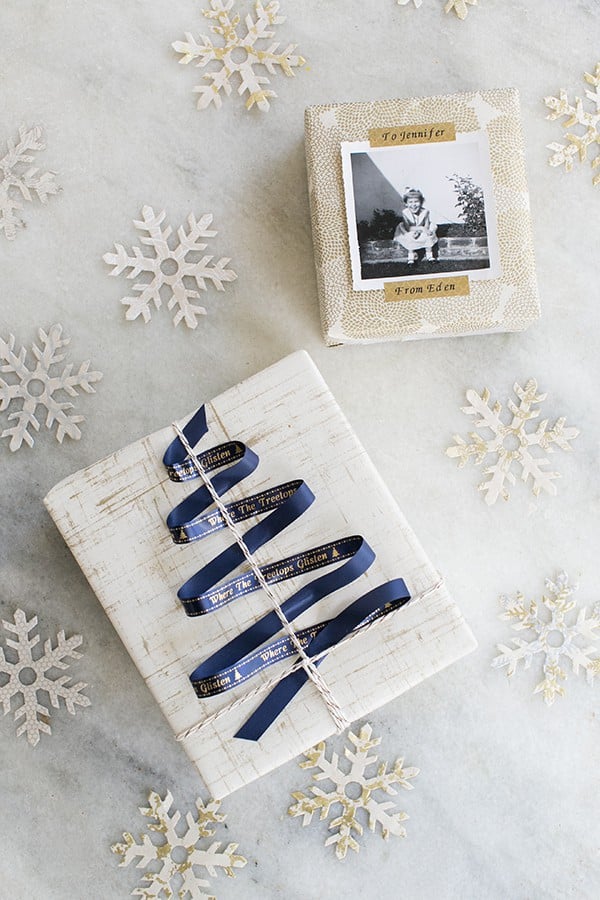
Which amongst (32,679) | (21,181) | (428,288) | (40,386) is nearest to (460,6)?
(428,288)

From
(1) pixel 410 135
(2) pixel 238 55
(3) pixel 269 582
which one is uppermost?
(2) pixel 238 55

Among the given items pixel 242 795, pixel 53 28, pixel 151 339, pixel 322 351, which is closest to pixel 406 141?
pixel 322 351

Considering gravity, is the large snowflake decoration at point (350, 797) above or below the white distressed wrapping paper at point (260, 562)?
below

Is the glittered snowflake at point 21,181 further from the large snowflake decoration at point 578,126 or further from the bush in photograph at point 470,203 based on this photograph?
the large snowflake decoration at point 578,126

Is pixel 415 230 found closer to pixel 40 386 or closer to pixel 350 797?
pixel 40 386

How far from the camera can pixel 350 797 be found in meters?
1.25

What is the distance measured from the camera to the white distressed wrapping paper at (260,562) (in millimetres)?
976

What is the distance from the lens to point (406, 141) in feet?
3.75

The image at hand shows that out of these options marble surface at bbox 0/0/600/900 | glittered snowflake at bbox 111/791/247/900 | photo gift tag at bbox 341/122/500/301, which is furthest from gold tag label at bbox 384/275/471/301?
glittered snowflake at bbox 111/791/247/900

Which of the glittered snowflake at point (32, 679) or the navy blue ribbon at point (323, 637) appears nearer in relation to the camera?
the navy blue ribbon at point (323, 637)

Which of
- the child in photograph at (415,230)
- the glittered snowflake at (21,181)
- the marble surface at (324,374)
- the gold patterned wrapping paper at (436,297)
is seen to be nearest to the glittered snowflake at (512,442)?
the marble surface at (324,374)

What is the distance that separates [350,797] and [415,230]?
2.90 ft

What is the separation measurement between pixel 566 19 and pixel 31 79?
0.91 metres

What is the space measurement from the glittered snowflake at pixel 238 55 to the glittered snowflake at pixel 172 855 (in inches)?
45.2
